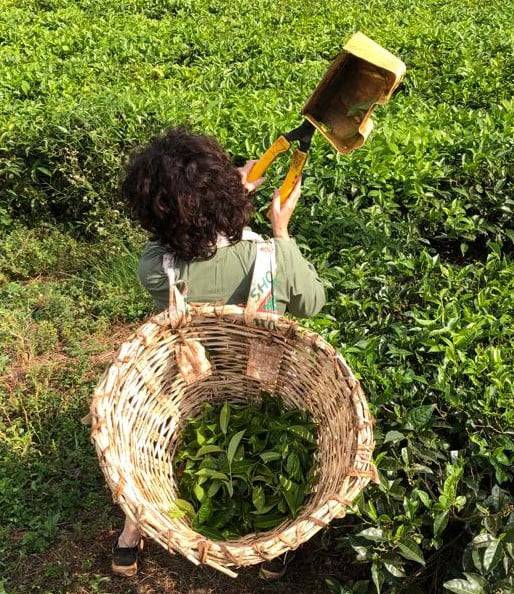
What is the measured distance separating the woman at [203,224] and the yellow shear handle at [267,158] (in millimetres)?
69

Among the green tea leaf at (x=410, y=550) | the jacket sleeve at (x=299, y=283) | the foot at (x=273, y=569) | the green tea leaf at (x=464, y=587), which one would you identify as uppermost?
the jacket sleeve at (x=299, y=283)

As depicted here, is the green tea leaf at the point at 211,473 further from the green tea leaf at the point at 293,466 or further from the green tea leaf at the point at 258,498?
the green tea leaf at the point at 293,466

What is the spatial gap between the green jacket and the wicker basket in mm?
77

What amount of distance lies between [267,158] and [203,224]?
1.64 feet

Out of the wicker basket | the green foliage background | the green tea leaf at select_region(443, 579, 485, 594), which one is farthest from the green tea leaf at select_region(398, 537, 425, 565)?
the wicker basket

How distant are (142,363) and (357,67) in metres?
1.41

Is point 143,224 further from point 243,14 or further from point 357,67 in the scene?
point 243,14

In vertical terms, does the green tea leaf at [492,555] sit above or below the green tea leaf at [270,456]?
above

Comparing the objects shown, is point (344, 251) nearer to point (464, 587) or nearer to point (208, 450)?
point (208, 450)

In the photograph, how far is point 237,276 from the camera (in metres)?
2.33

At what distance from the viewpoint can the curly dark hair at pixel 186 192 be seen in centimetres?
209

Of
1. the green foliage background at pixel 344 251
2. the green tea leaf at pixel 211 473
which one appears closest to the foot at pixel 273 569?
the green foliage background at pixel 344 251

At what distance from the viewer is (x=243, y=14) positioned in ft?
22.8

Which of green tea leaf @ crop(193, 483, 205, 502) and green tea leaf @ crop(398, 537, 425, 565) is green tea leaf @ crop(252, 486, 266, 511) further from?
green tea leaf @ crop(398, 537, 425, 565)
